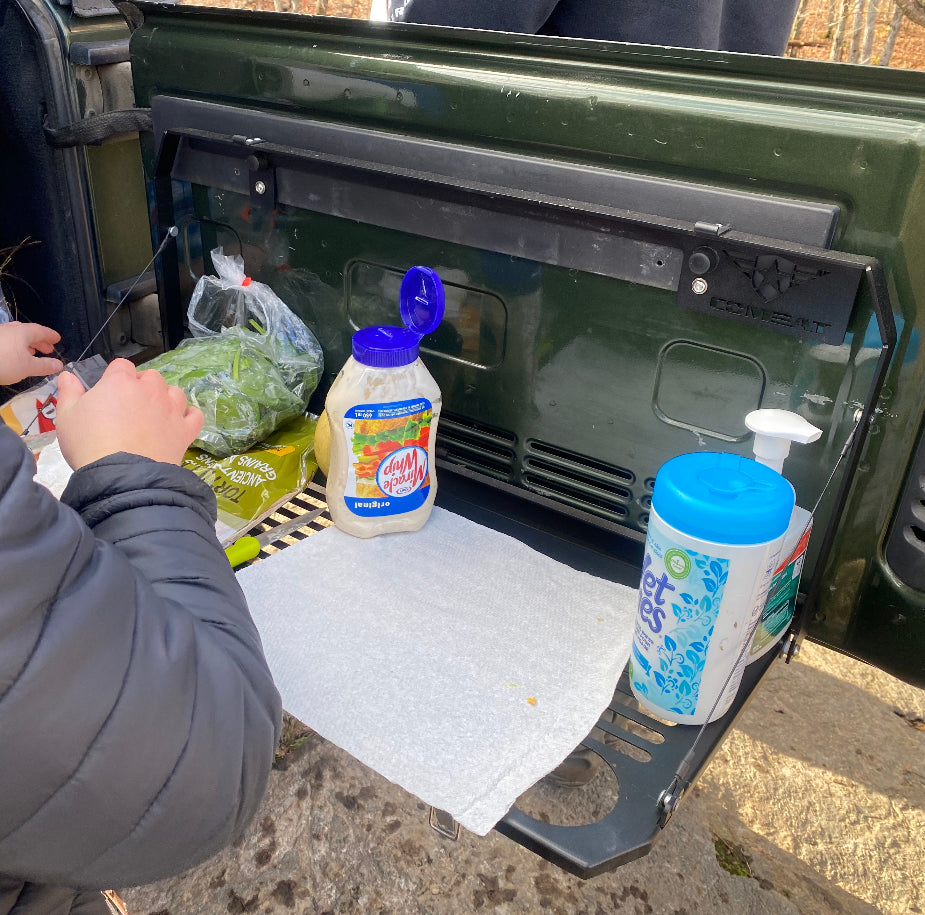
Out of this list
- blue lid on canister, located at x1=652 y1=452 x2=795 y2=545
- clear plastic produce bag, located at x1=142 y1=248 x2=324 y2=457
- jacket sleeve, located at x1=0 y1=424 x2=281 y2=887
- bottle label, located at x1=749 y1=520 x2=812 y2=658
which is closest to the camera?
jacket sleeve, located at x1=0 y1=424 x2=281 y2=887

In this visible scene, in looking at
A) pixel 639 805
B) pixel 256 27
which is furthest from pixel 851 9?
pixel 639 805

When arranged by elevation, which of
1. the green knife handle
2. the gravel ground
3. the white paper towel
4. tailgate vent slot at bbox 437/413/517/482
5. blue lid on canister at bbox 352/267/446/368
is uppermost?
blue lid on canister at bbox 352/267/446/368

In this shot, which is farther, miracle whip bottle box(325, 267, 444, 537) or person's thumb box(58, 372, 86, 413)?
miracle whip bottle box(325, 267, 444, 537)

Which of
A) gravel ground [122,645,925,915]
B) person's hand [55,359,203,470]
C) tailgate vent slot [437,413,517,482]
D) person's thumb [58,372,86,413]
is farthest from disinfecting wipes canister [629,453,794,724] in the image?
gravel ground [122,645,925,915]

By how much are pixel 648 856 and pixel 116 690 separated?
51.7 inches

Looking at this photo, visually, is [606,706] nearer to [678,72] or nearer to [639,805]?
[639,805]

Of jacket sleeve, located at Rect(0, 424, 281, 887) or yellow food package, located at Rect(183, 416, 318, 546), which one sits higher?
jacket sleeve, located at Rect(0, 424, 281, 887)

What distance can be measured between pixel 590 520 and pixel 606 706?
0.32 m

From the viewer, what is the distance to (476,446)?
52.4 inches

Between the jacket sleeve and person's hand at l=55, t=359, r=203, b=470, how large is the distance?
3.0 inches

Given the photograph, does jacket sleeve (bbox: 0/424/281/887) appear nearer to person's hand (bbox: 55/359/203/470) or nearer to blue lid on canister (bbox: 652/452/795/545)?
person's hand (bbox: 55/359/203/470)

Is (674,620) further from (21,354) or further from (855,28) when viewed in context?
(855,28)

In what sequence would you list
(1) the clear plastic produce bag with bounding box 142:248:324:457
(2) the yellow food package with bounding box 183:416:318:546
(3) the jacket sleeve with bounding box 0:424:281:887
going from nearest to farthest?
(3) the jacket sleeve with bounding box 0:424:281:887 < (2) the yellow food package with bounding box 183:416:318:546 < (1) the clear plastic produce bag with bounding box 142:248:324:457

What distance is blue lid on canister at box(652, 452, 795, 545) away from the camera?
866 millimetres
